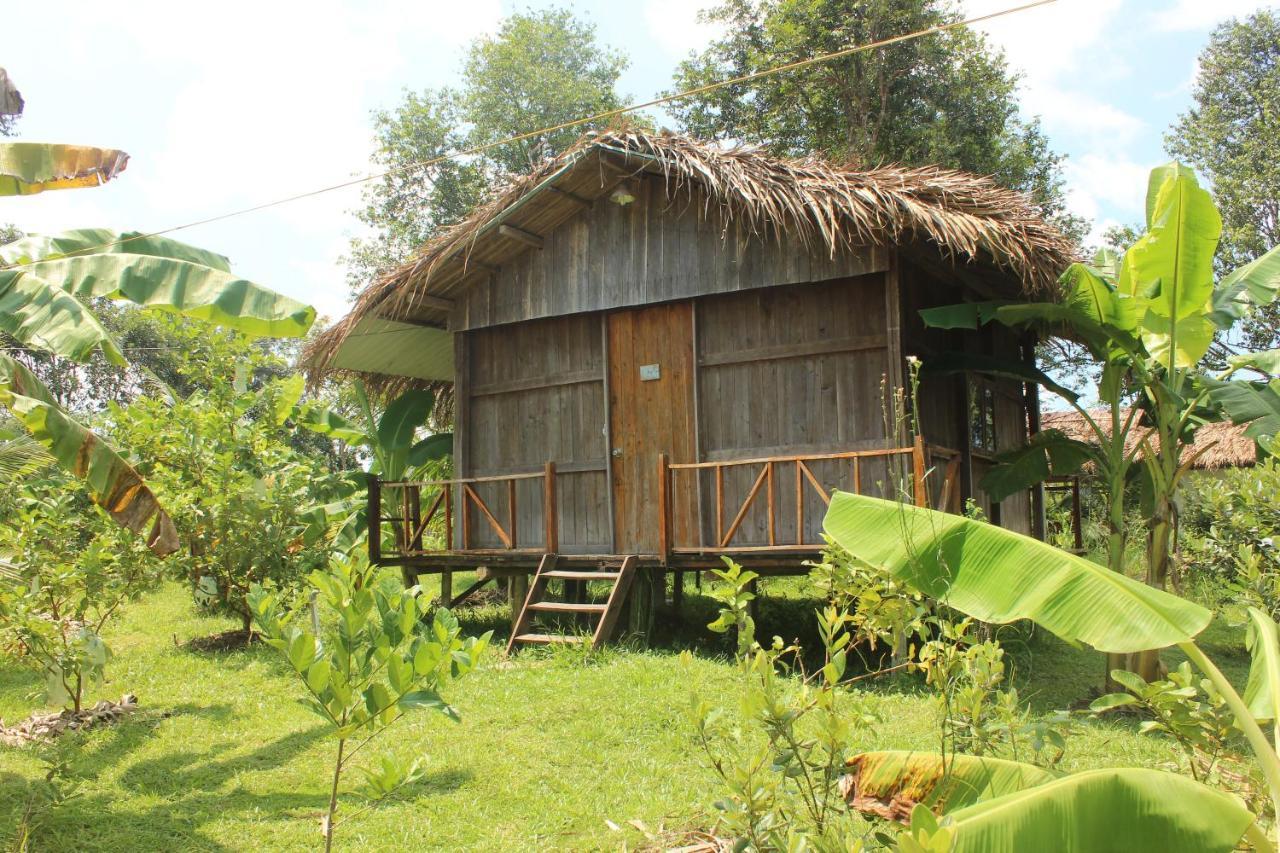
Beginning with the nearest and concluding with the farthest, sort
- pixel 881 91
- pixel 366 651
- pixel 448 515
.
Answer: pixel 366 651, pixel 448 515, pixel 881 91

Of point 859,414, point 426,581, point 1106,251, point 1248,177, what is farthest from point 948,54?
point 426,581

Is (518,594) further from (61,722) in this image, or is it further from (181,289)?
(181,289)

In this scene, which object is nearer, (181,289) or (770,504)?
(181,289)

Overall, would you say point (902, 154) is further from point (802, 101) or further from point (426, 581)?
point (426, 581)

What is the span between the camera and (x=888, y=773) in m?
3.04

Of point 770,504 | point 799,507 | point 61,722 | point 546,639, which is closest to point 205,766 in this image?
point 61,722

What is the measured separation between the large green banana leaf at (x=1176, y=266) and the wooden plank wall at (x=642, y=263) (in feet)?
6.31

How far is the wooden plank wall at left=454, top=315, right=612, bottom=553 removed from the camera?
31.1 feet

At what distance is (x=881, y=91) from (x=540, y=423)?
972 cm

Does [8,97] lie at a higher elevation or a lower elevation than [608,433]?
higher

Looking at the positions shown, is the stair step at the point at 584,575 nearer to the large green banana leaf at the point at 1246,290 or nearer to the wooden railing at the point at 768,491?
the wooden railing at the point at 768,491

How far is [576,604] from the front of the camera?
8.62m

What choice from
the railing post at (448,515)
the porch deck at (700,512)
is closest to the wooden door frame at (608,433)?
the porch deck at (700,512)

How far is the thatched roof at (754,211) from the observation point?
7.37 metres
